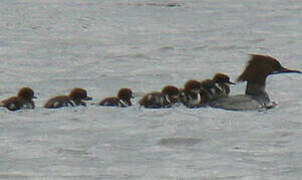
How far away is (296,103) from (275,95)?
0.76 meters

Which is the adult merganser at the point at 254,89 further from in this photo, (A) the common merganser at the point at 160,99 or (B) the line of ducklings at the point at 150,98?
(A) the common merganser at the point at 160,99

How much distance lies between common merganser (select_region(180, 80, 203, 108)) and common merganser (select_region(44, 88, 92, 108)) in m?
0.95

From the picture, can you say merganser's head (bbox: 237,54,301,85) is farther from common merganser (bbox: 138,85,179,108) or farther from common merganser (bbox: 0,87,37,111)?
common merganser (bbox: 0,87,37,111)

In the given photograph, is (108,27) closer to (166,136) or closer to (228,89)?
(228,89)

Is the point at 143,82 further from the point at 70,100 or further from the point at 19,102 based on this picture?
the point at 19,102

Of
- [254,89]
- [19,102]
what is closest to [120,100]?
[19,102]

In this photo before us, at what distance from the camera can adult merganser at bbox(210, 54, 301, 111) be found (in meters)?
10.7

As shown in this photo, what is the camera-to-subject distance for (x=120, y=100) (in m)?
10.8

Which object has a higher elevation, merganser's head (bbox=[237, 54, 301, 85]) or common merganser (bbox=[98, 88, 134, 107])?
merganser's head (bbox=[237, 54, 301, 85])

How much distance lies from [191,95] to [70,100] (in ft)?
4.03

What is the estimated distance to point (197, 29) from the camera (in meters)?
16.2

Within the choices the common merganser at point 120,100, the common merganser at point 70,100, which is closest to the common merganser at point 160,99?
the common merganser at point 120,100

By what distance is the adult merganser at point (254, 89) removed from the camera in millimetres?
10656

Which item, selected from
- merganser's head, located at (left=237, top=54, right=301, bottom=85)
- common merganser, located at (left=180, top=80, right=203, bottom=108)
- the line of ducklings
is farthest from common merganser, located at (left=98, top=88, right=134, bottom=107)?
merganser's head, located at (left=237, top=54, right=301, bottom=85)
